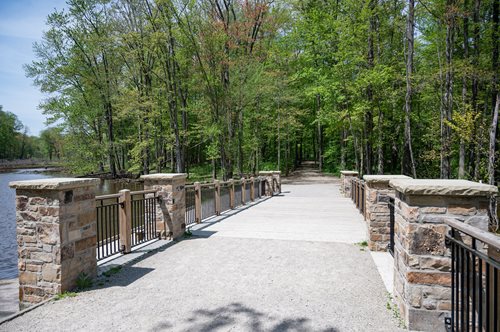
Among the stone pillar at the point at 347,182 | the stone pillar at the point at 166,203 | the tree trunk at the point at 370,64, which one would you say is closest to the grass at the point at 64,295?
the stone pillar at the point at 166,203

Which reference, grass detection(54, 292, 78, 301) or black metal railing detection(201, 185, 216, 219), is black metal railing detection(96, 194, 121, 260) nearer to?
grass detection(54, 292, 78, 301)

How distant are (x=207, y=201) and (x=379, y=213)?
16.9ft

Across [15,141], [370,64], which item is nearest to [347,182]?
[370,64]

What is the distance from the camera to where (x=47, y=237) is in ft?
13.0

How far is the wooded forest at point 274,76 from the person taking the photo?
46.6 ft

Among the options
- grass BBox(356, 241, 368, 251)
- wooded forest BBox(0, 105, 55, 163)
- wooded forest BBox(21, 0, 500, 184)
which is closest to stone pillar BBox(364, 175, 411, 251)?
grass BBox(356, 241, 368, 251)

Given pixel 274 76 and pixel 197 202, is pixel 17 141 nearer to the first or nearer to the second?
pixel 274 76

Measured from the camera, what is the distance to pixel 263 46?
2384 cm

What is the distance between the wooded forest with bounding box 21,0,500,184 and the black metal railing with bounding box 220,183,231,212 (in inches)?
334

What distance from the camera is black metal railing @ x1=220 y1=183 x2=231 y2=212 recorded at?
10.6 meters

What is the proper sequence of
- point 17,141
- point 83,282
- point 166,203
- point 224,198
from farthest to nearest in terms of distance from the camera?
point 17,141
point 224,198
point 166,203
point 83,282

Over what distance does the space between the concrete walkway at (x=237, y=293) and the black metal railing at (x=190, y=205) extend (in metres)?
1.60

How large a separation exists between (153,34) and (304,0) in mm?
13590

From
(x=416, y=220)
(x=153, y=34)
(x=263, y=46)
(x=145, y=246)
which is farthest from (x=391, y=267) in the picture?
(x=263, y=46)
